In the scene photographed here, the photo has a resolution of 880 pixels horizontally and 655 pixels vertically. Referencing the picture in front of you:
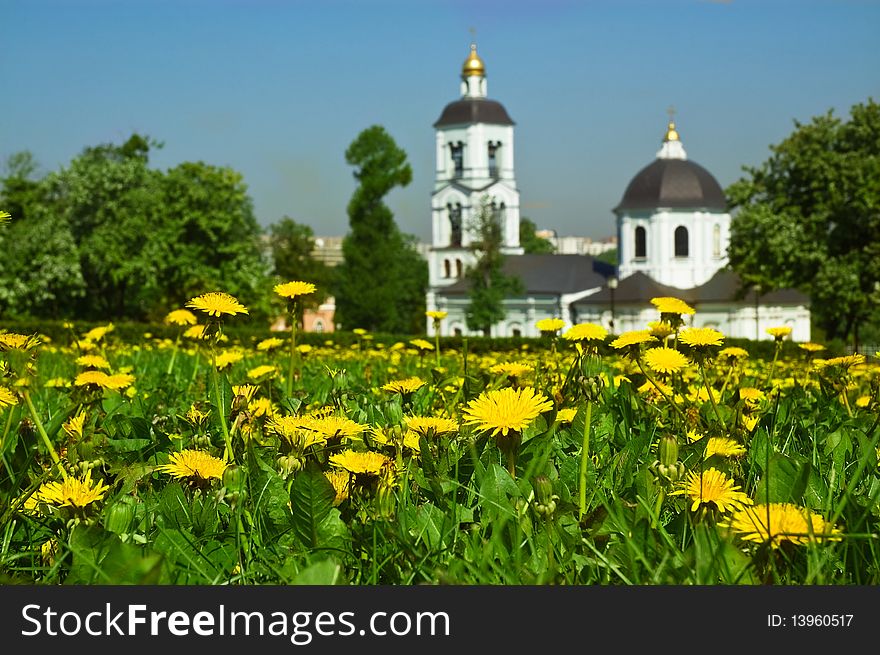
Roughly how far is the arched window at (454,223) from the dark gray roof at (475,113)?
5643mm

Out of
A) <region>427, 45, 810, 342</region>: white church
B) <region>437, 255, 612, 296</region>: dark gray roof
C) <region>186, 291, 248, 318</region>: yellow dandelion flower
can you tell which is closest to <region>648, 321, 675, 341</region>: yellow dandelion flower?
<region>186, 291, 248, 318</region>: yellow dandelion flower

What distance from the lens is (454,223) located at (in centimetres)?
6988

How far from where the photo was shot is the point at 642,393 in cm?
263

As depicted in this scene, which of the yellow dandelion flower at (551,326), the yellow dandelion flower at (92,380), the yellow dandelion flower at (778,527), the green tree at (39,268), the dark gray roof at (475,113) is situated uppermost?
the dark gray roof at (475,113)

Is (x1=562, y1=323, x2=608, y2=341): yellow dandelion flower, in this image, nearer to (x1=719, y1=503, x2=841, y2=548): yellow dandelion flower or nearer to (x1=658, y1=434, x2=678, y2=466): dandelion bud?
(x1=658, y1=434, x2=678, y2=466): dandelion bud

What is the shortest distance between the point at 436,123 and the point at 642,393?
69.2m

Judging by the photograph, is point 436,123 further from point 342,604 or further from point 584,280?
point 342,604

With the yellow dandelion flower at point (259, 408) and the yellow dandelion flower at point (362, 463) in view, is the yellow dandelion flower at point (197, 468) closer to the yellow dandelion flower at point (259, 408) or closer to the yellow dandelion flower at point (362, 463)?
the yellow dandelion flower at point (362, 463)

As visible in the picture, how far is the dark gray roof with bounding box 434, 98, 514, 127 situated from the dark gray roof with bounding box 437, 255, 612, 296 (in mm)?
9237

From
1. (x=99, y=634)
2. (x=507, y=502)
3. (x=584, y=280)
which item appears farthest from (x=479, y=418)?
(x=584, y=280)

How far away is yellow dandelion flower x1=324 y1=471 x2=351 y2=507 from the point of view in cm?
146

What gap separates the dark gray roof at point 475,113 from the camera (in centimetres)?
6894

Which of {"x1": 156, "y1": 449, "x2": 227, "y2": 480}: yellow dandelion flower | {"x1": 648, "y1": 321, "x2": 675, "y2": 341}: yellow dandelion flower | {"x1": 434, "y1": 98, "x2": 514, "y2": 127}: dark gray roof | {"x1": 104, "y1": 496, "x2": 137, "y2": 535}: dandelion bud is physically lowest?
{"x1": 104, "y1": 496, "x2": 137, "y2": 535}: dandelion bud

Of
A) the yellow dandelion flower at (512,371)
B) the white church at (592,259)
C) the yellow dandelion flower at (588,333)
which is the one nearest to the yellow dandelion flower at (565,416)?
the yellow dandelion flower at (588,333)
